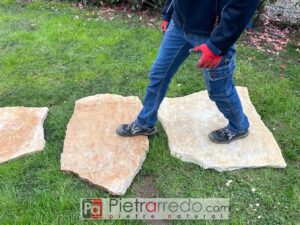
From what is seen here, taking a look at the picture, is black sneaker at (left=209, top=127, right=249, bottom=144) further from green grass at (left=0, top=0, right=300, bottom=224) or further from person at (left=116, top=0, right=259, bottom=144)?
green grass at (left=0, top=0, right=300, bottom=224)

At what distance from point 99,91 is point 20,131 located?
90 cm

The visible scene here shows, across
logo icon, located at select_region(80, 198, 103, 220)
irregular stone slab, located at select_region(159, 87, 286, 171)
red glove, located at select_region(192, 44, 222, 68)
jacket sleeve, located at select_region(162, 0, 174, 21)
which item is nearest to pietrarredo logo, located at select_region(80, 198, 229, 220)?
logo icon, located at select_region(80, 198, 103, 220)

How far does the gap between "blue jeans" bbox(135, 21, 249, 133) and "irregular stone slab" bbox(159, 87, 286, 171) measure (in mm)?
181

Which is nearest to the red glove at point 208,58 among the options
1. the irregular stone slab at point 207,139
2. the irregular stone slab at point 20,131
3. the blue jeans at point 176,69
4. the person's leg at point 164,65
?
the blue jeans at point 176,69

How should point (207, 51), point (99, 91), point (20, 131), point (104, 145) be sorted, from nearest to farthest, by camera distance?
point (207, 51), point (104, 145), point (20, 131), point (99, 91)

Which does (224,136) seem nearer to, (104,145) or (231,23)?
(104,145)

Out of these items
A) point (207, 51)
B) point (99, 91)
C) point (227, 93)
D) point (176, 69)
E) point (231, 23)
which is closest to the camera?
point (231, 23)

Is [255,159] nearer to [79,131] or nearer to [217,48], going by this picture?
[217,48]

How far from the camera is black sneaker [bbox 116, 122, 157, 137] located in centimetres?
300

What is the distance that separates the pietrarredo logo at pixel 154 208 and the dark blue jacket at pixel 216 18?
1002 mm

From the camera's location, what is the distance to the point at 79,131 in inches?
122

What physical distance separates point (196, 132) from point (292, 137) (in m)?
0.80

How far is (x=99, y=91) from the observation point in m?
3.70

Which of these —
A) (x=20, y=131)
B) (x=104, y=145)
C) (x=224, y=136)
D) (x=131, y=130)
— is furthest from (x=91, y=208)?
(x=224, y=136)
